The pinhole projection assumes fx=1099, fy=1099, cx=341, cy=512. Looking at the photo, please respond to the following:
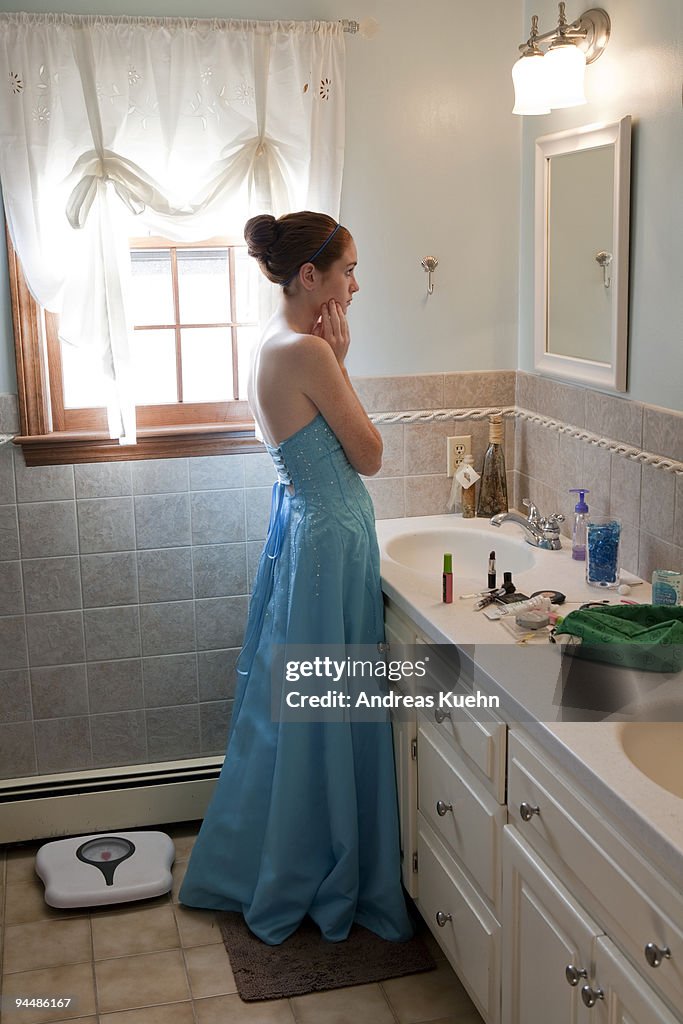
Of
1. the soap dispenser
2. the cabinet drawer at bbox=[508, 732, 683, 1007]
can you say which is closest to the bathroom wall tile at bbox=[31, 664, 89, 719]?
the soap dispenser

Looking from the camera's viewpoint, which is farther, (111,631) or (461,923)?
(111,631)

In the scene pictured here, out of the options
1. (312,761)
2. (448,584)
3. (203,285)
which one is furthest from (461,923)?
(203,285)

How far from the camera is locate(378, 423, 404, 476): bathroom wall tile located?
316cm

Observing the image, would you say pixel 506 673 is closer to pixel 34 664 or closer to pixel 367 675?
pixel 367 675

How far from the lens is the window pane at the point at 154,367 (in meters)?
3.06

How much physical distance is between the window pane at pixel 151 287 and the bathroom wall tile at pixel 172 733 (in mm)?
1146

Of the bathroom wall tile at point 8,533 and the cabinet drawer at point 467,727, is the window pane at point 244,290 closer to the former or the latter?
the bathroom wall tile at point 8,533

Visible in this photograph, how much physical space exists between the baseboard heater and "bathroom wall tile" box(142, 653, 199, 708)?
20 centimetres

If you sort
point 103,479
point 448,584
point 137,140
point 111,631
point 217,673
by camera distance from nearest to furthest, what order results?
point 448,584, point 137,140, point 103,479, point 111,631, point 217,673

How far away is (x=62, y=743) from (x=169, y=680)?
36 cm

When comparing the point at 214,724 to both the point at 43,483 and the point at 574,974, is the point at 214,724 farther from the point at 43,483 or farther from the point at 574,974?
the point at 574,974

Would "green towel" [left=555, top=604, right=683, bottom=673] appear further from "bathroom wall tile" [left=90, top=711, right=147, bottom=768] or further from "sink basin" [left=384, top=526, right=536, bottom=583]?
"bathroom wall tile" [left=90, top=711, right=147, bottom=768]

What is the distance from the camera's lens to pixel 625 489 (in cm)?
262

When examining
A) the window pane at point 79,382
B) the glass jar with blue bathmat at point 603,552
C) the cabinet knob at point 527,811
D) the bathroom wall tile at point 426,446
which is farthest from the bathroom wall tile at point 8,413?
the cabinet knob at point 527,811
